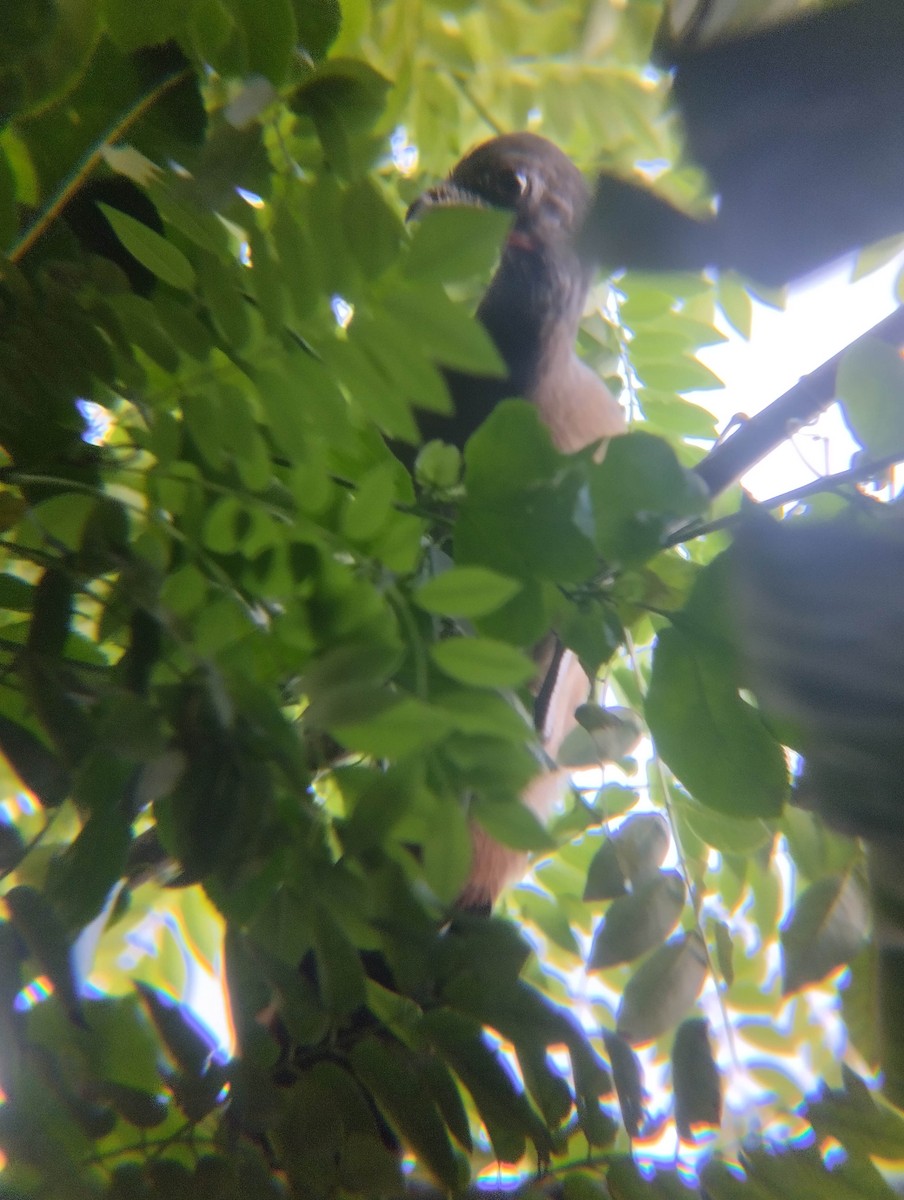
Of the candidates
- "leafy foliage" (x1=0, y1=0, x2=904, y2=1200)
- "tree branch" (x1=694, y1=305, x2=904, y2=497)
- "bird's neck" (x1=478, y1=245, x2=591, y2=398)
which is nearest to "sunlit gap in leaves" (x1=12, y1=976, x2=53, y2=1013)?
"leafy foliage" (x1=0, y1=0, x2=904, y2=1200)

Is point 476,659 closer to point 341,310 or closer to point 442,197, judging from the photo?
point 341,310

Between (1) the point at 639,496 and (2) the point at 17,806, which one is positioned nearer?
(1) the point at 639,496

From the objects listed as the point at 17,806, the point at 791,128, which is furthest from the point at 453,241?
the point at 17,806

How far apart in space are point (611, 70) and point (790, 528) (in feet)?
1.97

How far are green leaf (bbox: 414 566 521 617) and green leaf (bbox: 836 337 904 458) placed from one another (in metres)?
0.16

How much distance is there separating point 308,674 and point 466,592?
7cm

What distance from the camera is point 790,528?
0.38 metres

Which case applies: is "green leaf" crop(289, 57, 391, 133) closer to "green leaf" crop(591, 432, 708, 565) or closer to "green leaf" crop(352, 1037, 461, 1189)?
"green leaf" crop(591, 432, 708, 565)

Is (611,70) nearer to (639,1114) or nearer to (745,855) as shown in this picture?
(745,855)

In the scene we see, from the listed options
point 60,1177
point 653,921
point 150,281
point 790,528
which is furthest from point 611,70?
point 60,1177

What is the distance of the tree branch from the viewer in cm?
47

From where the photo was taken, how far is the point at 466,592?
0.37 meters

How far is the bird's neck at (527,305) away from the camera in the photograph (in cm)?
74

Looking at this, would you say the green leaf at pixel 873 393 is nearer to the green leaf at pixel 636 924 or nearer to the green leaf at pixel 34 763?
the green leaf at pixel 636 924
